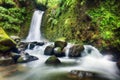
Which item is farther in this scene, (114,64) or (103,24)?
(103,24)

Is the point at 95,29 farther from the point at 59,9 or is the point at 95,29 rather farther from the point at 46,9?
the point at 46,9

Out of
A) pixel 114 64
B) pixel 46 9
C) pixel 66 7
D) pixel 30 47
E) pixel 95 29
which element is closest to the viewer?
pixel 114 64

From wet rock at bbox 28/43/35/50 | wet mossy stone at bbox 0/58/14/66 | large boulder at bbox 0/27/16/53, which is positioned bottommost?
wet mossy stone at bbox 0/58/14/66

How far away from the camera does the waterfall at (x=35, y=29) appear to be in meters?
20.0

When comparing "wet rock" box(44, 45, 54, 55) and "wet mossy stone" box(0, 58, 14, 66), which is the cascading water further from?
"wet mossy stone" box(0, 58, 14, 66)

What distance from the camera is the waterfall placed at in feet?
65.7

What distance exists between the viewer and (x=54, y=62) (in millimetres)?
10789

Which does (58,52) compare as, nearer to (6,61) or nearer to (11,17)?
(6,61)

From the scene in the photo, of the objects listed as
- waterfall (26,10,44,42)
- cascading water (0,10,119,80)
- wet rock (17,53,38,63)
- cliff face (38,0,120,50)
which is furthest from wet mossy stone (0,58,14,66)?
waterfall (26,10,44,42)

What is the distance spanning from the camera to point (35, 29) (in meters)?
20.7

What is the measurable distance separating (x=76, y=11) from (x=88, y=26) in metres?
2.56

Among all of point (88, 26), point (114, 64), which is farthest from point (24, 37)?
point (114, 64)

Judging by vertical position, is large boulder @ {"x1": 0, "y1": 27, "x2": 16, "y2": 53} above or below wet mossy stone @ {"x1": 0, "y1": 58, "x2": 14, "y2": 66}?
above

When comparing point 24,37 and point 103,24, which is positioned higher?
point 103,24
